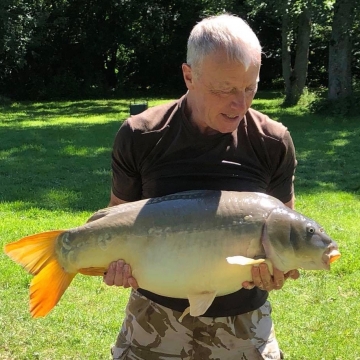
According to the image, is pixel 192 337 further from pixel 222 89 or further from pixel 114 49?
pixel 114 49

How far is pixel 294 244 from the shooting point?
2258 mm

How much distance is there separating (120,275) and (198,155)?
576 mm

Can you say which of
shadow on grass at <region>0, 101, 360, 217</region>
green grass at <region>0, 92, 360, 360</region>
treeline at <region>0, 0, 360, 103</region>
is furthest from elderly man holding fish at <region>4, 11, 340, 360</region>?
treeline at <region>0, 0, 360, 103</region>

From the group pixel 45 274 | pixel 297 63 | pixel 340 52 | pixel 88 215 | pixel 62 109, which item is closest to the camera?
pixel 45 274

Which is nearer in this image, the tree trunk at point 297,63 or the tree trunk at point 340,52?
the tree trunk at point 340,52

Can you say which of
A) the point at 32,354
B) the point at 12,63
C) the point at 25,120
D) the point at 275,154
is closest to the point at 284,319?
the point at 32,354

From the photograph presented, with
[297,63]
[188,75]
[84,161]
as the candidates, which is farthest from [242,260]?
[297,63]

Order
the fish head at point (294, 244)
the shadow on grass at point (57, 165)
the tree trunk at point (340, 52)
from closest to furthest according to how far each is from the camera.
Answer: the fish head at point (294, 244), the shadow on grass at point (57, 165), the tree trunk at point (340, 52)

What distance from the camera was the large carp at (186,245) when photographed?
7.41ft

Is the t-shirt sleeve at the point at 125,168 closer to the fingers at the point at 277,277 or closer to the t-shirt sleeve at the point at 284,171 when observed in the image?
the t-shirt sleeve at the point at 284,171

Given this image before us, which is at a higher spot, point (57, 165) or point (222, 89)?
point (222, 89)

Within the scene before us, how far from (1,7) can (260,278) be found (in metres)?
23.3

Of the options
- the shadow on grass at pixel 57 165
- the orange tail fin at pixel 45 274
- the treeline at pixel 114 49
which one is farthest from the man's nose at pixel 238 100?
the treeline at pixel 114 49

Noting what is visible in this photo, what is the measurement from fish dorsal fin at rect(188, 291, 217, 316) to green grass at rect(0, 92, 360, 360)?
2.48 meters
